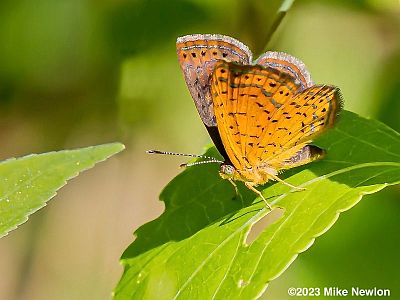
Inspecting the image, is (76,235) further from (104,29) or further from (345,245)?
(345,245)

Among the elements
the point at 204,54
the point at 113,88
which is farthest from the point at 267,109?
the point at 113,88

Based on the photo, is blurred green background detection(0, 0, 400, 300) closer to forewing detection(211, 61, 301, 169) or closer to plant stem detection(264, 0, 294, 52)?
plant stem detection(264, 0, 294, 52)

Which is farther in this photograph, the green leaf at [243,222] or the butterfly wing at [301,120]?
the butterfly wing at [301,120]

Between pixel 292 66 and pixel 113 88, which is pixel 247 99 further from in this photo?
pixel 113 88

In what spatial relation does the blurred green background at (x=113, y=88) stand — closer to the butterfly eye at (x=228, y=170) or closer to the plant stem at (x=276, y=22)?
the plant stem at (x=276, y=22)

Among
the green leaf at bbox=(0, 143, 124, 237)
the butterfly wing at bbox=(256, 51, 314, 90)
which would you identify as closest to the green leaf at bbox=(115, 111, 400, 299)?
the butterfly wing at bbox=(256, 51, 314, 90)

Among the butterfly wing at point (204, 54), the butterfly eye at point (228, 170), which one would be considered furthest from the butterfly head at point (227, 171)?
the butterfly wing at point (204, 54)

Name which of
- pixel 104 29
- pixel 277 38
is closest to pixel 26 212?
pixel 277 38
